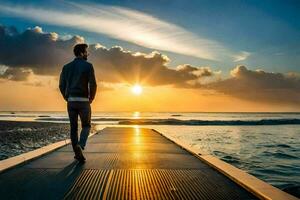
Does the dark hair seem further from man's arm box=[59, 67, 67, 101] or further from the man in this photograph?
man's arm box=[59, 67, 67, 101]

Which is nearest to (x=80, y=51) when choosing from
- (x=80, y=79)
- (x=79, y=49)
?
(x=79, y=49)

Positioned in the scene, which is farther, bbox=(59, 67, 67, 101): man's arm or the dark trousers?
bbox=(59, 67, 67, 101): man's arm

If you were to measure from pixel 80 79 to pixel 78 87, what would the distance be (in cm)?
15

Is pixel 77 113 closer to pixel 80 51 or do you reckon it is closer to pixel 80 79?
pixel 80 79

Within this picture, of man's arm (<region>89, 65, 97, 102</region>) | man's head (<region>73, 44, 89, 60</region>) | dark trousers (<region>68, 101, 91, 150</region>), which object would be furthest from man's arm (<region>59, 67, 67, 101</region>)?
Answer: man's arm (<region>89, 65, 97, 102</region>)

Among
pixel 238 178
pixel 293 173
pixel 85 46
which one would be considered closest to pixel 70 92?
pixel 85 46

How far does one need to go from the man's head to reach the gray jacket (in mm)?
104

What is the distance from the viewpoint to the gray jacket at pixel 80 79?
21.6 ft

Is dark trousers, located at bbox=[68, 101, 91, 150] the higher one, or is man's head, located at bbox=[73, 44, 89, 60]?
man's head, located at bbox=[73, 44, 89, 60]

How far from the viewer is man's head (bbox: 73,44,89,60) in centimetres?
676

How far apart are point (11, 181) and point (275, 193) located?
3352 millimetres

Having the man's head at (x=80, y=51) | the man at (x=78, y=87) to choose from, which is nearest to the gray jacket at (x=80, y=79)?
the man at (x=78, y=87)

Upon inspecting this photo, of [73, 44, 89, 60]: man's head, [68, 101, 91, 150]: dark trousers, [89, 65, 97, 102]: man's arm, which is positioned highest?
[73, 44, 89, 60]: man's head

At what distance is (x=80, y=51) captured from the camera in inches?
267
